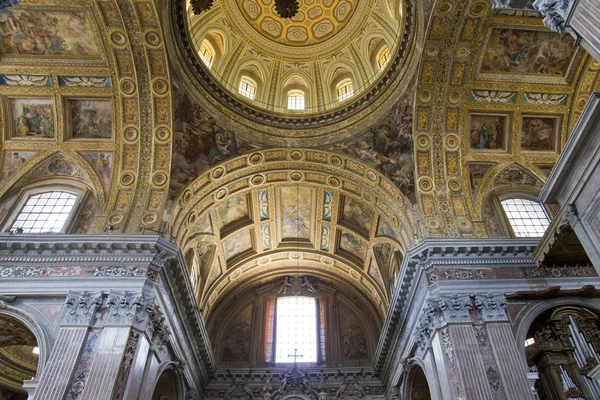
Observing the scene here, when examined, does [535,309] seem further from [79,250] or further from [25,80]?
[25,80]

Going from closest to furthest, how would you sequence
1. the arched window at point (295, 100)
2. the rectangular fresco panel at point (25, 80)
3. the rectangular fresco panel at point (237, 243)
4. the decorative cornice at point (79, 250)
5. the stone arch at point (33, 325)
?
the stone arch at point (33, 325), the decorative cornice at point (79, 250), the rectangular fresco panel at point (25, 80), the arched window at point (295, 100), the rectangular fresco panel at point (237, 243)

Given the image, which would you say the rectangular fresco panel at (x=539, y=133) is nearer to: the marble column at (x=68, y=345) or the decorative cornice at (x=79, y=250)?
the decorative cornice at (x=79, y=250)

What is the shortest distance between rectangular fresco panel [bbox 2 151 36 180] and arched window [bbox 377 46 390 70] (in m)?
13.7

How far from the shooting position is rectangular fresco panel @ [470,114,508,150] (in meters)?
16.1

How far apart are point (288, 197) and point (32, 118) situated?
10.1 m

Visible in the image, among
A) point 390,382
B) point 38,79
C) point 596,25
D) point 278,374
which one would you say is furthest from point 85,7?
point 390,382

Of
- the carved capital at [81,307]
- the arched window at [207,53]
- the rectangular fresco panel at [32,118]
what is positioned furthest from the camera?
the arched window at [207,53]

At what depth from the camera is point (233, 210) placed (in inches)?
738

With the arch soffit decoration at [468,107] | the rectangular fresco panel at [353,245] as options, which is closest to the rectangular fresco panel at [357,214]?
the rectangular fresco panel at [353,245]

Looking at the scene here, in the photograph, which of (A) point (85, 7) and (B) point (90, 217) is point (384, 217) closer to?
(B) point (90, 217)

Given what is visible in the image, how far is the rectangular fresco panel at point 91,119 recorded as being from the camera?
15711mm

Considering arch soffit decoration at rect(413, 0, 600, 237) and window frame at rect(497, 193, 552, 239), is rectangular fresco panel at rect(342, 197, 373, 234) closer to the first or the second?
arch soffit decoration at rect(413, 0, 600, 237)

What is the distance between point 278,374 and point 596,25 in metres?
17.3

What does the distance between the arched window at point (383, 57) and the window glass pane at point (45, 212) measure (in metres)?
12.9
